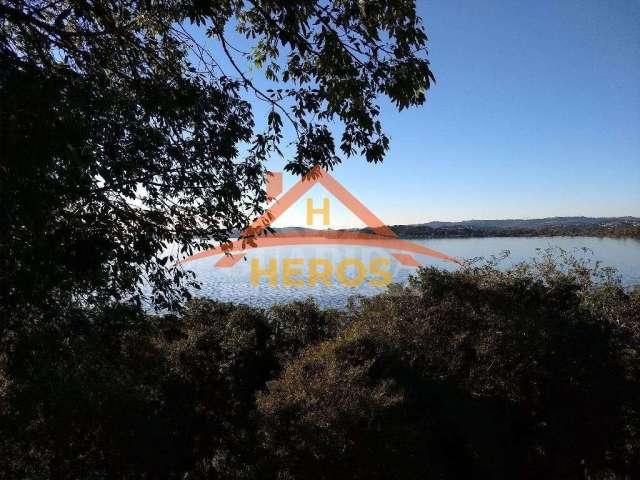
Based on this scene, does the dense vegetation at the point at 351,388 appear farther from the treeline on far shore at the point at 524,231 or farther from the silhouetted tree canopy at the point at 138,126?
the treeline on far shore at the point at 524,231

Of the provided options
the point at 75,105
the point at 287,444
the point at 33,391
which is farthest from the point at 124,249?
the point at 287,444

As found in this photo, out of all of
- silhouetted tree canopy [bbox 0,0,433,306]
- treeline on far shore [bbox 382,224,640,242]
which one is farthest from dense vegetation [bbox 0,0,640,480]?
treeline on far shore [bbox 382,224,640,242]

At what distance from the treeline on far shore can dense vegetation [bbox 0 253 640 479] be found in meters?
38.3

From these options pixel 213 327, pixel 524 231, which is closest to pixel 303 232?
pixel 213 327

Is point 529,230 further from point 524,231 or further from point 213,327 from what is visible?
point 213,327

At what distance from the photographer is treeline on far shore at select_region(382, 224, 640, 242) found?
5288 cm

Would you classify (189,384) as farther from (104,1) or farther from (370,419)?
(104,1)

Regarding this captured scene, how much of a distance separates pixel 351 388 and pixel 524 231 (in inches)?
2399

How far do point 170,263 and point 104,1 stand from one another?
3.66 meters

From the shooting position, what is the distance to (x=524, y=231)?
60.5 metres

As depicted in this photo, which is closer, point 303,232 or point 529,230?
point 303,232

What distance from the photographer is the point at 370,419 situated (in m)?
6.72

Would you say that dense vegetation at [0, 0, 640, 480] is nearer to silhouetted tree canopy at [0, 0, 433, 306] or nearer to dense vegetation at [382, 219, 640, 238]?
silhouetted tree canopy at [0, 0, 433, 306]

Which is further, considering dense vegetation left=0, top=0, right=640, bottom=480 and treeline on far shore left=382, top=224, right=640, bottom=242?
treeline on far shore left=382, top=224, right=640, bottom=242
